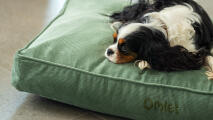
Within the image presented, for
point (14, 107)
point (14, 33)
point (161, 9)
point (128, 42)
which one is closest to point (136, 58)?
point (128, 42)

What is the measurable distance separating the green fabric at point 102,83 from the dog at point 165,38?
0.05 meters

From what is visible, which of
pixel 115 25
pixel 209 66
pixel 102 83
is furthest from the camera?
pixel 115 25

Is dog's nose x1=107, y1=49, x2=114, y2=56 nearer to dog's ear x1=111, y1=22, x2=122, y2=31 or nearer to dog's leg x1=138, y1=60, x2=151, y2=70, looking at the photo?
dog's leg x1=138, y1=60, x2=151, y2=70

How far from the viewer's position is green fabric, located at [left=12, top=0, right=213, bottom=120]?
4.55 feet

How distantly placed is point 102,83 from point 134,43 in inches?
8.9

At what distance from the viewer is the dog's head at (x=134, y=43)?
4.75ft

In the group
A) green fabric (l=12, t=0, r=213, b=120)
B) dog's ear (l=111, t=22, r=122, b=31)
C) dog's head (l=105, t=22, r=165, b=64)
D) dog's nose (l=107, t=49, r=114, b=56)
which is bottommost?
green fabric (l=12, t=0, r=213, b=120)

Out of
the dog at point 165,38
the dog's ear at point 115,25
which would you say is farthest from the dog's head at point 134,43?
the dog's ear at point 115,25

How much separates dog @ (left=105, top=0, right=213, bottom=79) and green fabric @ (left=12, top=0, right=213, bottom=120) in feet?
0.15

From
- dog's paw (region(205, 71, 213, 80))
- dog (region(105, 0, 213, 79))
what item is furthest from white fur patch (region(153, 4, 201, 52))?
dog's paw (region(205, 71, 213, 80))

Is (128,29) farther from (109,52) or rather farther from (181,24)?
(181,24)

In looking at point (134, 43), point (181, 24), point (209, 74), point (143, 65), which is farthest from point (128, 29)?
point (209, 74)

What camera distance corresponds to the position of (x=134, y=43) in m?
1.45

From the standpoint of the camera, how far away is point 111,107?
145 centimetres
